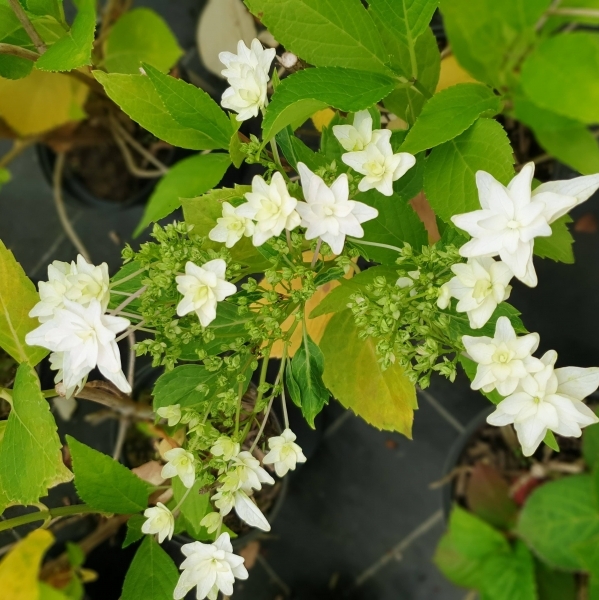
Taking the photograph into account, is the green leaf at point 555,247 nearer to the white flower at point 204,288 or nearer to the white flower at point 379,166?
the white flower at point 379,166

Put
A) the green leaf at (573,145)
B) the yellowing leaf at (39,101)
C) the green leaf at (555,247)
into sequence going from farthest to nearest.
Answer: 1. the yellowing leaf at (39,101)
2. the green leaf at (573,145)
3. the green leaf at (555,247)

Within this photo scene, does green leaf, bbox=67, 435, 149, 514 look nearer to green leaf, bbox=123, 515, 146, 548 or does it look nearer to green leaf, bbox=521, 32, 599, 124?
green leaf, bbox=123, 515, 146, 548

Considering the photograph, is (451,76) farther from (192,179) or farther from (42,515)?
(42,515)

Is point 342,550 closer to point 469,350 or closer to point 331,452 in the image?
point 331,452

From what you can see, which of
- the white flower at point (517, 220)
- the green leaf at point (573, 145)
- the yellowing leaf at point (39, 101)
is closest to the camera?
the white flower at point (517, 220)

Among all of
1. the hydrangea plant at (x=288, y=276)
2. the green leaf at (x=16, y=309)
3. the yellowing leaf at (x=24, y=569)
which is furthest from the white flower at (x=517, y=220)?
the yellowing leaf at (x=24, y=569)

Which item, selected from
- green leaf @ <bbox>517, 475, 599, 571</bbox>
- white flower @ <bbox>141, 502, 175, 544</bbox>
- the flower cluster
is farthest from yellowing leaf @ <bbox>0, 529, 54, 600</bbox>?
green leaf @ <bbox>517, 475, 599, 571</bbox>
